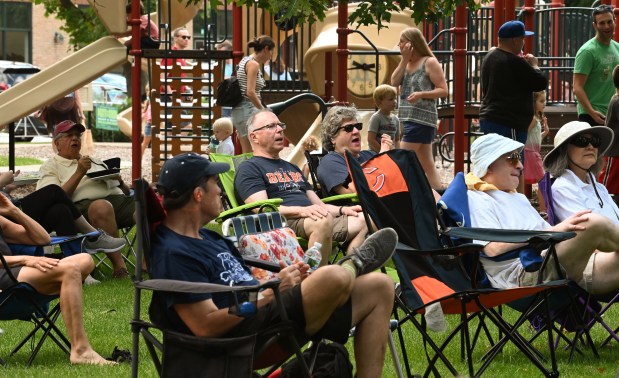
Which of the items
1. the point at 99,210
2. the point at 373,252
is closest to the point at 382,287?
the point at 373,252

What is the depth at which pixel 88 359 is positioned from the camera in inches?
261

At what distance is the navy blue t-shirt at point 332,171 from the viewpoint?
29.2 ft

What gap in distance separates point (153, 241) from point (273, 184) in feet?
10.7

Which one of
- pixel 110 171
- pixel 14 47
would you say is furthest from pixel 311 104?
pixel 14 47

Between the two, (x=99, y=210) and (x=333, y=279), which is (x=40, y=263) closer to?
(x=333, y=279)

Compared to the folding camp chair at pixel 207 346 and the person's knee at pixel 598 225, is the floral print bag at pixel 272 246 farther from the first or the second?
the person's knee at pixel 598 225

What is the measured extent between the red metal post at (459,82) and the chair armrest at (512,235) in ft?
20.3

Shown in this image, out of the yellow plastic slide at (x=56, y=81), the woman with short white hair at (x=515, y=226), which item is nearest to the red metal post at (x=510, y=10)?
the yellow plastic slide at (x=56, y=81)

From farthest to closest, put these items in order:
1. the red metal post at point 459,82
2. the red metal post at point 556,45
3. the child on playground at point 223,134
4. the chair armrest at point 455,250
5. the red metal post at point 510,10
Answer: the red metal post at point 556,45, the child on playground at point 223,134, the red metal post at point 510,10, the red metal post at point 459,82, the chair armrest at point 455,250

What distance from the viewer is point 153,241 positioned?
5.07 meters

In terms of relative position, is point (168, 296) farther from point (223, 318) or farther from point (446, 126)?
point (446, 126)

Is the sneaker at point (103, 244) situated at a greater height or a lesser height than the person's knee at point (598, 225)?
lesser

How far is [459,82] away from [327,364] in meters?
7.61

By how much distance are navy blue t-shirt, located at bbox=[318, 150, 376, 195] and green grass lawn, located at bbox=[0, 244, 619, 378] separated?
1.43 meters
